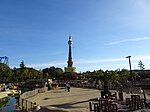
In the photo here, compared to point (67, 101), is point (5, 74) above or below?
above

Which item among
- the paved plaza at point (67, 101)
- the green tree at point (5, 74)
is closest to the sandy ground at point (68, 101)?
the paved plaza at point (67, 101)

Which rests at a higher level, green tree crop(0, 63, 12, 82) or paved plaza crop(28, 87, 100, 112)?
green tree crop(0, 63, 12, 82)

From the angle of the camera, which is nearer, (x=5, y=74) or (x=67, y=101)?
(x=67, y=101)

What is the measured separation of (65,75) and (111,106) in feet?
269

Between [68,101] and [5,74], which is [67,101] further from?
[5,74]

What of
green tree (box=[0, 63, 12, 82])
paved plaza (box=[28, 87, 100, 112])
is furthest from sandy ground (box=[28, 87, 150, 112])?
green tree (box=[0, 63, 12, 82])

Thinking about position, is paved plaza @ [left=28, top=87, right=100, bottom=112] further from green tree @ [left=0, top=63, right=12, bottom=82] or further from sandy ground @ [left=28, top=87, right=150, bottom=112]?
green tree @ [left=0, top=63, right=12, bottom=82]

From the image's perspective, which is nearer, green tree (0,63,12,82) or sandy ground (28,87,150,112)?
sandy ground (28,87,150,112)

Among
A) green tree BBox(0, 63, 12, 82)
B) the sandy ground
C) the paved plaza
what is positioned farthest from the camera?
green tree BBox(0, 63, 12, 82)

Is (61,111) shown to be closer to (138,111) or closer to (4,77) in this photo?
(138,111)

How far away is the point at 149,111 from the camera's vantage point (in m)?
14.1

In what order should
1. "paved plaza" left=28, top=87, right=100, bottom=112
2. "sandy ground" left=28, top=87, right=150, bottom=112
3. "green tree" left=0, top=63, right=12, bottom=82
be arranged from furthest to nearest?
"green tree" left=0, top=63, right=12, bottom=82, "paved plaza" left=28, top=87, right=100, bottom=112, "sandy ground" left=28, top=87, right=150, bottom=112

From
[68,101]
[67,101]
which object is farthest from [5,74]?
[68,101]

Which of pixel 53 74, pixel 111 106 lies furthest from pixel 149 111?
pixel 53 74
